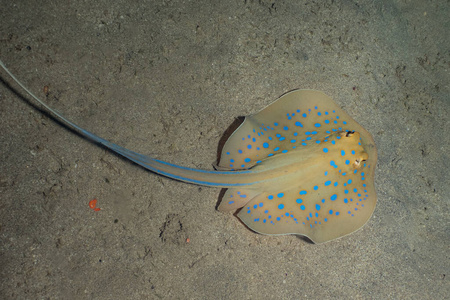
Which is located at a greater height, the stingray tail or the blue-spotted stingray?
the stingray tail

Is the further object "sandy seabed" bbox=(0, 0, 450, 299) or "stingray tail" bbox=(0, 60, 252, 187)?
"sandy seabed" bbox=(0, 0, 450, 299)

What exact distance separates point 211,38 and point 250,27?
65cm

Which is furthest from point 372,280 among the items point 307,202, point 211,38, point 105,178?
point 211,38

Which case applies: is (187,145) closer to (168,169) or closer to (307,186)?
(168,169)

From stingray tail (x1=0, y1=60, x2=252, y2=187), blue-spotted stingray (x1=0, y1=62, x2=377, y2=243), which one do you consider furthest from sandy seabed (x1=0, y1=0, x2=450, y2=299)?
stingray tail (x1=0, y1=60, x2=252, y2=187)

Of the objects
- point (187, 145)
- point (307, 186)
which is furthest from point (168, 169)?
point (307, 186)

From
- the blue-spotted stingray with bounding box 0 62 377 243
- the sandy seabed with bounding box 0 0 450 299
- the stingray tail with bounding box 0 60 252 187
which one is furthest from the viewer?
the sandy seabed with bounding box 0 0 450 299

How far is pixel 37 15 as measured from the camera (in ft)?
12.6

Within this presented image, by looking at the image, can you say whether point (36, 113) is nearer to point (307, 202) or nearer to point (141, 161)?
point (141, 161)

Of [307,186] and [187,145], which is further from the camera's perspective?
[187,145]

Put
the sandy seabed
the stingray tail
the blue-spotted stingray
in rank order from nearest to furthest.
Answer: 1. the stingray tail
2. the blue-spotted stingray
3. the sandy seabed

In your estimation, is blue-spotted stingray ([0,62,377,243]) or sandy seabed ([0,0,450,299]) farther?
sandy seabed ([0,0,450,299])

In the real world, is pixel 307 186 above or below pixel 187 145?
above

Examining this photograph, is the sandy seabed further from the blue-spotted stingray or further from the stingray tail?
the stingray tail
